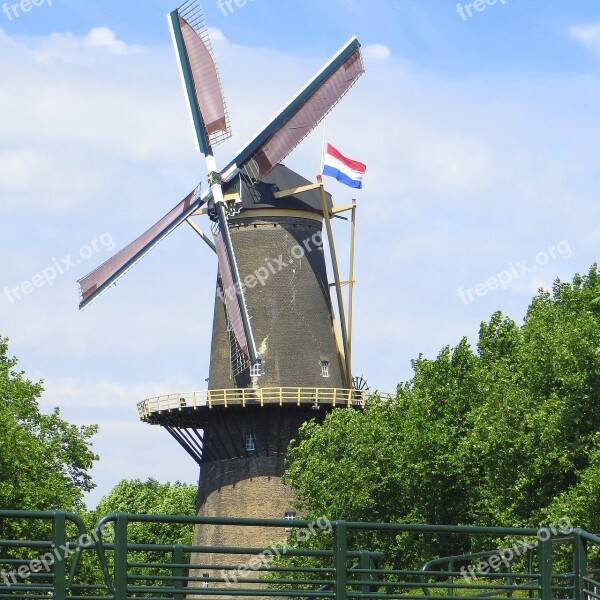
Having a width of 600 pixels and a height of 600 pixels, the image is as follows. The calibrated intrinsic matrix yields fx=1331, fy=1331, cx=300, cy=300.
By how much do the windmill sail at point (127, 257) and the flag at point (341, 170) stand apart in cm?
576

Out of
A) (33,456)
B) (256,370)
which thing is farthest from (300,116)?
(33,456)

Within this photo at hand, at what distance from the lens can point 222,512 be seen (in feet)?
207

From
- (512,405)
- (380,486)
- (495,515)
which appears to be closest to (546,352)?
(512,405)

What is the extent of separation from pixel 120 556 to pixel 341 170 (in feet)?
162

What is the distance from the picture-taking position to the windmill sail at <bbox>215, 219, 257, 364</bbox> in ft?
195

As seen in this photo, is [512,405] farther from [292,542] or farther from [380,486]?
[292,542]

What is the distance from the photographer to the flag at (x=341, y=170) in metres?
60.9

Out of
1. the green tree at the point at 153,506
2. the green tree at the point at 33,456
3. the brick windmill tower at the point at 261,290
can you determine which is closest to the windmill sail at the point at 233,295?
the brick windmill tower at the point at 261,290

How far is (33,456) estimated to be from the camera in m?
50.6

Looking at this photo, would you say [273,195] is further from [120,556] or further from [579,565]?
[120,556]

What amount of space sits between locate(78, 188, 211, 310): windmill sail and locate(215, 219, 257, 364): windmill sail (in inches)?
82.8

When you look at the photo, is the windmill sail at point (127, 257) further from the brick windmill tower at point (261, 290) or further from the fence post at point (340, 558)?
the fence post at point (340, 558)

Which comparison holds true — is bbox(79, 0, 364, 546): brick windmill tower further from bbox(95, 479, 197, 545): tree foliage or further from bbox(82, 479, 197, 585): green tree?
bbox(95, 479, 197, 545): tree foliage

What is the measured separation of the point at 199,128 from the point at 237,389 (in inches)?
482
